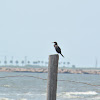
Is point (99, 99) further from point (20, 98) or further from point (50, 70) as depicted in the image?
point (50, 70)

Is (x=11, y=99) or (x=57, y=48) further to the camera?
(x=11, y=99)

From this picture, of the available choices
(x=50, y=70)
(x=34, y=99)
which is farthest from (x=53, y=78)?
(x=34, y=99)

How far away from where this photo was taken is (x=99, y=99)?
43.2m

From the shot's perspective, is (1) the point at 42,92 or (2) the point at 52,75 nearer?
(2) the point at 52,75

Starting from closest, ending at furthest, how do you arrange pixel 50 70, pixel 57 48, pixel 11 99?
pixel 50 70 → pixel 57 48 → pixel 11 99

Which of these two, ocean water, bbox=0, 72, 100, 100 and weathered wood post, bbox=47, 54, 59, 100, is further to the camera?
ocean water, bbox=0, 72, 100, 100

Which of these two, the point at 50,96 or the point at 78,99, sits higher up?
the point at 50,96

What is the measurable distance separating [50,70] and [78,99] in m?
37.5

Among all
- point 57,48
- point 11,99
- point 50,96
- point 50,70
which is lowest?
point 11,99

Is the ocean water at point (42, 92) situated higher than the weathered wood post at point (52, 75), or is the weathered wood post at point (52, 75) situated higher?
the weathered wood post at point (52, 75)

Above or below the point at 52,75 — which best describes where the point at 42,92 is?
below

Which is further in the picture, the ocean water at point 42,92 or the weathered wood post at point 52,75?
the ocean water at point 42,92

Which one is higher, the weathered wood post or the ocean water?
the weathered wood post

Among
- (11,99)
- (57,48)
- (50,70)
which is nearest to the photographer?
(50,70)
